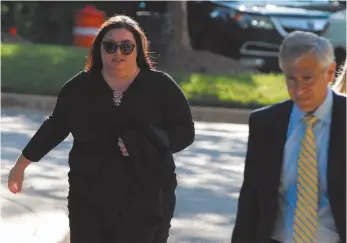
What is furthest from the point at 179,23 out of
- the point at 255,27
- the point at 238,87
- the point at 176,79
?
the point at 238,87

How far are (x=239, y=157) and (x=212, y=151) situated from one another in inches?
17.9

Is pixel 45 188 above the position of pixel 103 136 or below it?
below

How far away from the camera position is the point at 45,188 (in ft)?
27.2

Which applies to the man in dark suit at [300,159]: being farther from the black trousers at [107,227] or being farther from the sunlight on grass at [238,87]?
the sunlight on grass at [238,87]

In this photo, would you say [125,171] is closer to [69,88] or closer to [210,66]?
[69,88]

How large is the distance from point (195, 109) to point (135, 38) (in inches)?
374

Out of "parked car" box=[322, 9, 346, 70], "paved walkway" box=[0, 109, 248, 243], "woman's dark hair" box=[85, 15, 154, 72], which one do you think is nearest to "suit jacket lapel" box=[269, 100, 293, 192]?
"woman's dark hair" box=[85, 15, 154, 72]

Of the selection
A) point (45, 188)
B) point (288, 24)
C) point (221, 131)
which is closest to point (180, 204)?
point (45, 188)

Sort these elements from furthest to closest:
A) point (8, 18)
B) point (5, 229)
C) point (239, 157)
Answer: point (8, 18), point (239, 157), point (5, 229)

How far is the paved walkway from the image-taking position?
6594 millimetres

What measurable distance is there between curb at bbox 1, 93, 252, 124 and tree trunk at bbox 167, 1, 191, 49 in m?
6.18

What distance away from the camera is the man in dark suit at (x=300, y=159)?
124 inches

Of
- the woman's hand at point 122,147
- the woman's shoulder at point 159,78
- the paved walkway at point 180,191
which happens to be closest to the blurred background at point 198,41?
the paved walkway at point 180,191

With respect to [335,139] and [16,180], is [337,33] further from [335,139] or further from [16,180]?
[335,139]
